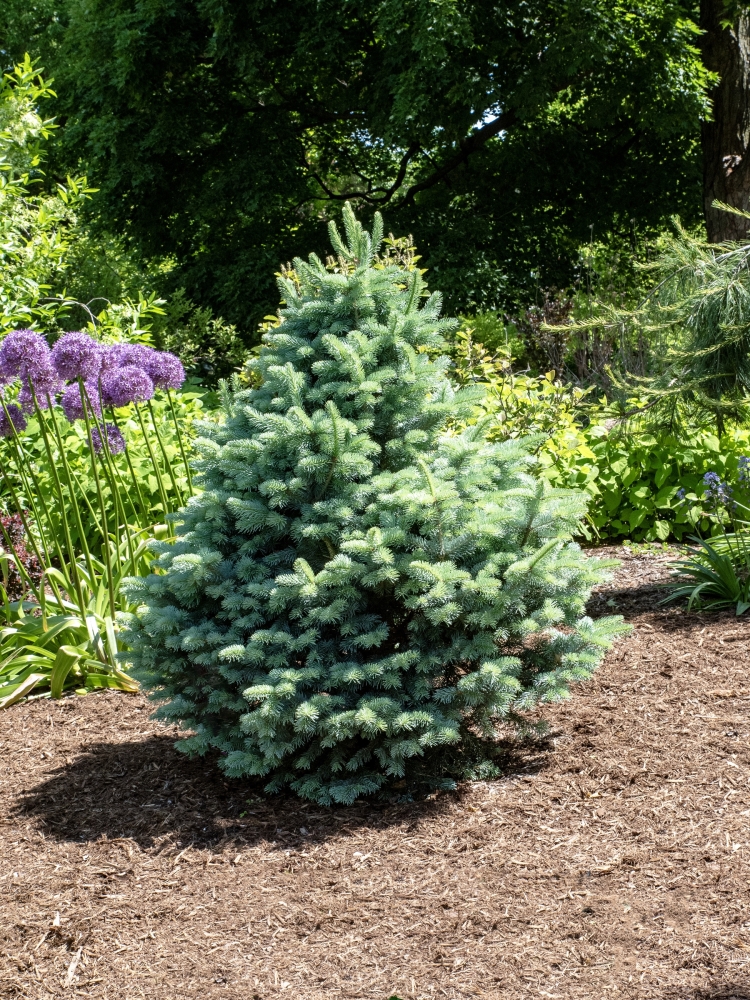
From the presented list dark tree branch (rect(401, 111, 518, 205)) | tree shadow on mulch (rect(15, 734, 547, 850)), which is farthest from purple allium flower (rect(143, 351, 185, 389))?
dark tree branch (rect(401, 111, 518, 205))

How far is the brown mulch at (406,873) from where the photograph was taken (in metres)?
2.43

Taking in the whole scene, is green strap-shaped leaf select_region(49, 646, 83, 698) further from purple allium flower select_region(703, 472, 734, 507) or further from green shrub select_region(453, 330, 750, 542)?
purple allium flower select_region(703, 472, 734, 507)

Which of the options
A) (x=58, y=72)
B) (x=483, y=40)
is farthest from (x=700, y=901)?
(x=58, y=72)

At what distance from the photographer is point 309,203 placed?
14.5 meters

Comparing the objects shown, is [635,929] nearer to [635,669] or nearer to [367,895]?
[367,895]

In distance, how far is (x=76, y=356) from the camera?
3951 millimetres

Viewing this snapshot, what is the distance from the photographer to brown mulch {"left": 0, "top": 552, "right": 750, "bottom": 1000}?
7.97 feet

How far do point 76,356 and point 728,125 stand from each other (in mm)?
9821

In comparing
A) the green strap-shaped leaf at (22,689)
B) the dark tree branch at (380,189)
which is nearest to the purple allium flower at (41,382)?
the green strap-shaped leaf at (22,689)

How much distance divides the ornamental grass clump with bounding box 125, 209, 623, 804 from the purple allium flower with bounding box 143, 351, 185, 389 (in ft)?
3.38

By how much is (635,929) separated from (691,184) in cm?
1342

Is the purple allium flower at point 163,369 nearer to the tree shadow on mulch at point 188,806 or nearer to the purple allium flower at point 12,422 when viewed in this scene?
the purple allium flower at point 12,422

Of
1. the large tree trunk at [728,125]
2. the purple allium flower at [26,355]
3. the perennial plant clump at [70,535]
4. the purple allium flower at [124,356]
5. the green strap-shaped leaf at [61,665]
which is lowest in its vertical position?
the green strap-shaped leaf at [61,665]

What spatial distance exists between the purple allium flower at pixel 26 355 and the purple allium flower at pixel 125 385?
239 mm
